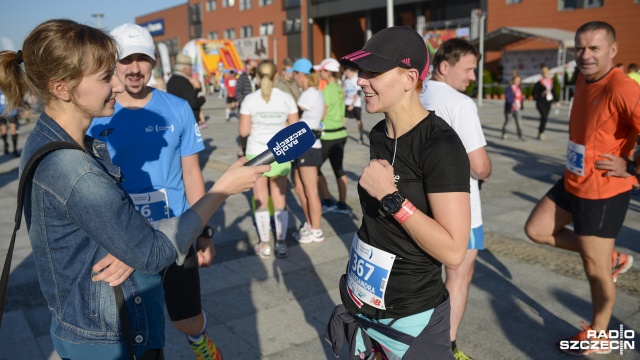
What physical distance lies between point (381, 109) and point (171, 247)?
1.05 meters

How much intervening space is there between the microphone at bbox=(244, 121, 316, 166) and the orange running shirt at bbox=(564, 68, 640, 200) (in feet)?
7.73

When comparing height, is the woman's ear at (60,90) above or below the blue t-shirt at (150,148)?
above

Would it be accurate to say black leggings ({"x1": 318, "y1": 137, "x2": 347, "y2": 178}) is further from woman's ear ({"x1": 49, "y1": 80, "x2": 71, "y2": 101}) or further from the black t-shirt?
woman's ear ({"x1": 49, "y1": 80, "x2": 71, "y2": 101})

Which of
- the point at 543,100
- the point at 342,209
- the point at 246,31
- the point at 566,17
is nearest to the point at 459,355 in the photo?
the point at 342,209

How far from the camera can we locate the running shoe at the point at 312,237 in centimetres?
599

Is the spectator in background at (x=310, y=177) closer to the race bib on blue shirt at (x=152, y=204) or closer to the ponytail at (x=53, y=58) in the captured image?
the race bib on blue shirt at (x=152, y=204)

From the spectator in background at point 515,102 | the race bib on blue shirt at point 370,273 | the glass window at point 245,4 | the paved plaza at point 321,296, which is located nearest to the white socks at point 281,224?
the paved plaza at point 321,296

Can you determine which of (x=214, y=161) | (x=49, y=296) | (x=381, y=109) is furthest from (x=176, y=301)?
(x=214, y=161)

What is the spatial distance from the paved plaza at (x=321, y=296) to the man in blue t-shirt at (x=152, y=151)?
883 mm

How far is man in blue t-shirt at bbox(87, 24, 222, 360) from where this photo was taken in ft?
9.16

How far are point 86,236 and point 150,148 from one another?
4.06 ft

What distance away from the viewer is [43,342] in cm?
374

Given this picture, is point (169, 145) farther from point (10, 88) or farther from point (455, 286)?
point (455, 286)

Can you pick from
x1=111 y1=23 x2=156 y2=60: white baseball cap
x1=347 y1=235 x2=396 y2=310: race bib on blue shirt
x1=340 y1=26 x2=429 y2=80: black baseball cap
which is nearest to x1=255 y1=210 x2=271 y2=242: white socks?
x1=111 y1=23 x2=156 y2=60: white baseball cap
